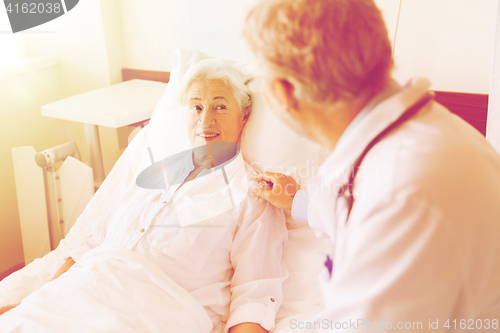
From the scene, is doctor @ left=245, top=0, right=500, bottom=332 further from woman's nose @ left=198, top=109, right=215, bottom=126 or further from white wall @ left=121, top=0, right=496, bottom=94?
woman's nose @ left=198, top=109, right=215, bottom=126

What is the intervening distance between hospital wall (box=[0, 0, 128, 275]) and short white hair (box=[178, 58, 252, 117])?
0.88 m

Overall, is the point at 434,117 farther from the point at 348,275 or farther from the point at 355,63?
the point at 348,275

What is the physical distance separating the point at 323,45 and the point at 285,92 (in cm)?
11

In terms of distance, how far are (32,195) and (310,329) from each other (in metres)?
1.48

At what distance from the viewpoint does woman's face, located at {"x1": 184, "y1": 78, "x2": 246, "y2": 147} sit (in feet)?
4.71

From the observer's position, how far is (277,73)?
0.62 metres

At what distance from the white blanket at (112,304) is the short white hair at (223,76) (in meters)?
0.66

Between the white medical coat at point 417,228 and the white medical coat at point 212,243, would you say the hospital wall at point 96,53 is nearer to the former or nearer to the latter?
the white medical coat at point 212,243

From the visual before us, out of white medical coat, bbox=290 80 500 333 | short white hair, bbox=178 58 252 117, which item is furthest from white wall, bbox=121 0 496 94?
white medical coat, bbox=290 80 500 333

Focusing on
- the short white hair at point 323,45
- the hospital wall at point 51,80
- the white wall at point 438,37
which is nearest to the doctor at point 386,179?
the short white hair at point 323,45

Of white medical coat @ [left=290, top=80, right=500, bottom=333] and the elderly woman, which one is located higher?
white medical coat @ [left=290, top=80, right=500, bottom=333]

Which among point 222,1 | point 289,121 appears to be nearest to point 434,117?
point 289,121

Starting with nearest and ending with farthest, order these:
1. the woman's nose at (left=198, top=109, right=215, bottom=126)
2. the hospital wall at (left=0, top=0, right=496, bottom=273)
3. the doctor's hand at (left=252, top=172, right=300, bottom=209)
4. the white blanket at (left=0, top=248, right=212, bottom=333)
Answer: the white blanket at (left=0, top=248, right=212, bottom=333), the doctor's hand at (left=252, top=172, right=300, bottom=209), the woman's nose at (left=198, top=109, right=215, bottom=126), the hospital wall at (left=0, top=0, right=496, bottom=273)

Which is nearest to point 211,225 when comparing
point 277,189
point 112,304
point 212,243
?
point 212,243
